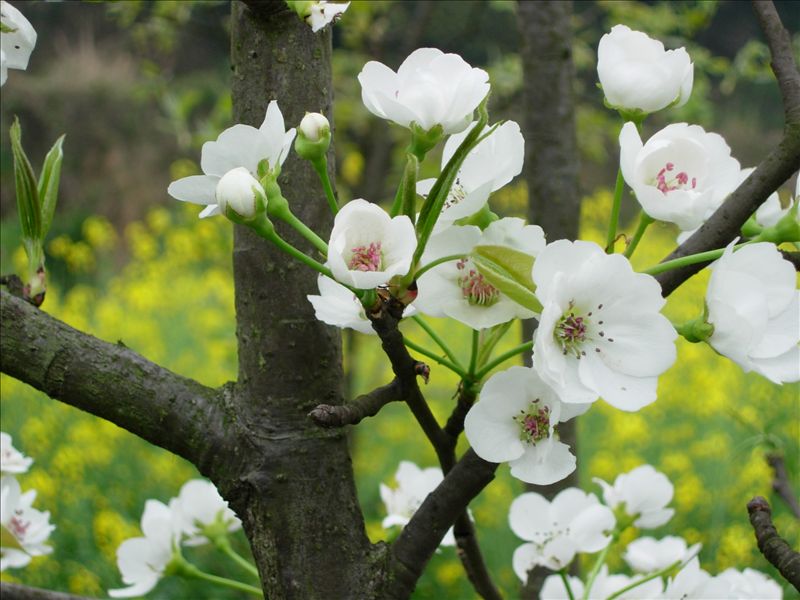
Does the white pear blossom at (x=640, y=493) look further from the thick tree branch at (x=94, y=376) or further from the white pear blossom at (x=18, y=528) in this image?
the white pear blossom at (x=18, y=528)

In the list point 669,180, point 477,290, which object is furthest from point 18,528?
point 669,180

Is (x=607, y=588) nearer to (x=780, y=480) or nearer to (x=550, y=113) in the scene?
(x=780, y=480)

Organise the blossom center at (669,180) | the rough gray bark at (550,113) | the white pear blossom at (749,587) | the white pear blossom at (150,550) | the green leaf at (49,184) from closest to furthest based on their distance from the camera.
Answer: the blossom center at (669,180) → the green leaf at (49,184) → the white pear blossom at (749,587) → the white pear blossom at (150,550) → the rough gray bark at (550,113)

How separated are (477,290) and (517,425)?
8cm

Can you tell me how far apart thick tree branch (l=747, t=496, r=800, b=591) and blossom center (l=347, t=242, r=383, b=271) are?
1.03 ft

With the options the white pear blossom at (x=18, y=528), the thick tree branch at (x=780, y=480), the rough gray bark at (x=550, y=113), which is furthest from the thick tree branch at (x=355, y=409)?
the rough gray bark at (x=550, y=113)

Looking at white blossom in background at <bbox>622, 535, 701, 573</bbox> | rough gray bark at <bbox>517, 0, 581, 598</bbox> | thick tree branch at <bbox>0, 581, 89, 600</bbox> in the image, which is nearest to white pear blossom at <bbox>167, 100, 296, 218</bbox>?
thick tree branch at <bbox>0, 581, 89, 600</bbox>

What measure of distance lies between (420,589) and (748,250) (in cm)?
212

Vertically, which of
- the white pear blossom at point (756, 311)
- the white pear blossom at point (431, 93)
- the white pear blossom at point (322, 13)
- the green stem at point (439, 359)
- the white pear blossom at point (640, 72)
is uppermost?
the white pear blossom at point (322, 13)

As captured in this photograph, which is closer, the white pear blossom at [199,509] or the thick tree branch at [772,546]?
the thick tree branch at [772,546]

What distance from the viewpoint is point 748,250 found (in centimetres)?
51

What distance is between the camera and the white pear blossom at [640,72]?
58cm

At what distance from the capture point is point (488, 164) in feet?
1.96

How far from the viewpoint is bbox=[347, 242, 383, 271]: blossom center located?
50cm
